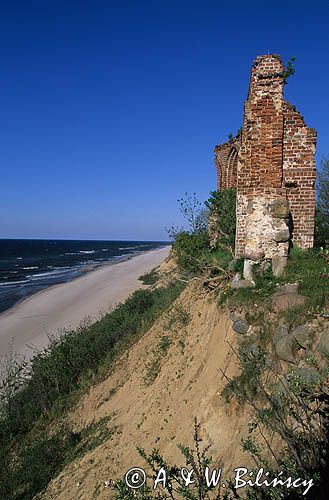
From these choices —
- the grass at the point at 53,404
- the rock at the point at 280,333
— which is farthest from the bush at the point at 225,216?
the rock at the point at 280,333

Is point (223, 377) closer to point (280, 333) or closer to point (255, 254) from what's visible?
point (280, 333)

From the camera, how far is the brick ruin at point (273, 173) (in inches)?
307

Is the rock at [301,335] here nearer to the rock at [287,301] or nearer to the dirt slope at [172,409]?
the rock at [287,301]

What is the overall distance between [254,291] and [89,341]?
27.4 feet

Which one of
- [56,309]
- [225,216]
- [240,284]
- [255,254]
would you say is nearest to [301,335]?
[240,284]

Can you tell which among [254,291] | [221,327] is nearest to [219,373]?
[221,327]

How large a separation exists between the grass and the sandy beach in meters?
4.26

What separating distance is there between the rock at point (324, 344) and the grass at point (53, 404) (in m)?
5.13

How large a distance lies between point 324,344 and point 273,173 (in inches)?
170

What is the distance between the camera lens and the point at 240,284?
745 centimetres

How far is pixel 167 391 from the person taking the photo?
Answer: 7.95 meters

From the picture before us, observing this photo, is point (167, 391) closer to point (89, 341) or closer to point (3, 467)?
point (3, 467)

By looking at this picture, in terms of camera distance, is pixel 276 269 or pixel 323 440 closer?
pixel 323 440

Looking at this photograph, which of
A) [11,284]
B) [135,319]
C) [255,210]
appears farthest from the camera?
[11,284]
